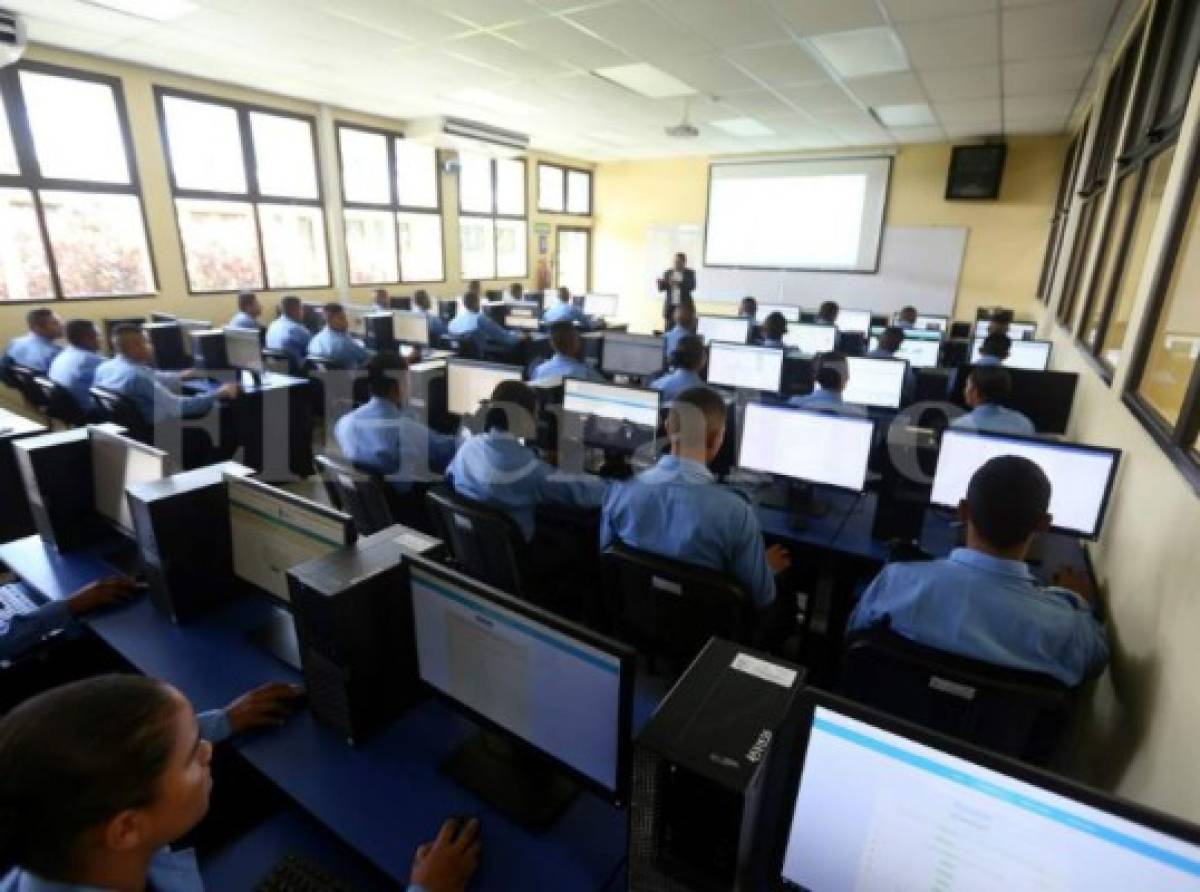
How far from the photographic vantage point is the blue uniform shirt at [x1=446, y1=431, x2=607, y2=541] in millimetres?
2398

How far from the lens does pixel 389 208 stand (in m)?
8.16

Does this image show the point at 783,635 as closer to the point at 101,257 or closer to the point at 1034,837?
the point at 1034,837

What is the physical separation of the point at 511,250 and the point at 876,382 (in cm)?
748

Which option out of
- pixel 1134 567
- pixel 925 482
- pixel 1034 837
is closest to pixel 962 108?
pixel 925 482

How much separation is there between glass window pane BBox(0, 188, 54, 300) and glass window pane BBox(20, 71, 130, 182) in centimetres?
34

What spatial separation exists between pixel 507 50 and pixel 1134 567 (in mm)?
4949

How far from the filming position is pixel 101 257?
18.5 ft

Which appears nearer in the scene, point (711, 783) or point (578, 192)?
point (711, 783)

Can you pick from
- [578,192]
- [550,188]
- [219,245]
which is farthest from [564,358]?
[578,192]

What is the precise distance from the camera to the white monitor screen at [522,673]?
3.38 feet

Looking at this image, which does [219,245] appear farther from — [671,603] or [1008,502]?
[1008,502]

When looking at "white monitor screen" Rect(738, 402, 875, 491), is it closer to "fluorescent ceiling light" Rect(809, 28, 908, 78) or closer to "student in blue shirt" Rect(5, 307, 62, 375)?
"fluorescent ceiling light" Rect(809, 28, 908, 78)

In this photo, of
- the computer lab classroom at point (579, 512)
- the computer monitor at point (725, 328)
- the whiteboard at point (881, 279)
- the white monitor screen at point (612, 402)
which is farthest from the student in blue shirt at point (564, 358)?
the whiteboard at point (881, 279)

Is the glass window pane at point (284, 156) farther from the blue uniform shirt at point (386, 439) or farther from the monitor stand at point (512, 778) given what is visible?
the monitor stand at point (512, 778)
